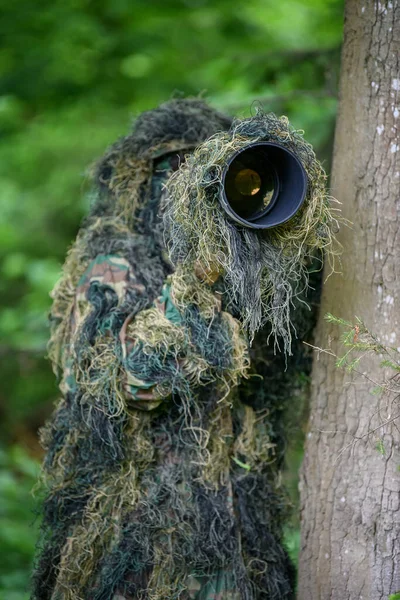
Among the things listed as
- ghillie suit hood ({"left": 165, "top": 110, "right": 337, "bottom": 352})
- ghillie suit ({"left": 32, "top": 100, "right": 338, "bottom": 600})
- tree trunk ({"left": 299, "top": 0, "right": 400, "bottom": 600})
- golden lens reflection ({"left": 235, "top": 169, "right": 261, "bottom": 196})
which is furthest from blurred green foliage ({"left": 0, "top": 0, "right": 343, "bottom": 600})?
ghillie suit hood ({"left": 165, "top": 110, "right": 337, "bottom": 352})

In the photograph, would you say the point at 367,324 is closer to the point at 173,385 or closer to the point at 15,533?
the point at 173,385

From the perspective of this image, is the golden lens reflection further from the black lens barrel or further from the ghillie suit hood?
the ghillie suit hood

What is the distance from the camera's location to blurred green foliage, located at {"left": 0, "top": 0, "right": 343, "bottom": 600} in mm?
4680

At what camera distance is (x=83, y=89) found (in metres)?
5.49

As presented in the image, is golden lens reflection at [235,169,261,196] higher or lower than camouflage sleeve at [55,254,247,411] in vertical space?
higher

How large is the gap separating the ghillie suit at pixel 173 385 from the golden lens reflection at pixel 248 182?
0.18 m

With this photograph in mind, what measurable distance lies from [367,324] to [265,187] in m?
0.71

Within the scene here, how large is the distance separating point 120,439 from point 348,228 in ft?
4.26

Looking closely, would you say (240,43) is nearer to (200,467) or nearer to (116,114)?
(116,114)

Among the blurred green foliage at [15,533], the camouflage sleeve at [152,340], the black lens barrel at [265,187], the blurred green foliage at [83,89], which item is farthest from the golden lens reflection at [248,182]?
the blurred green foliage at [15,533]

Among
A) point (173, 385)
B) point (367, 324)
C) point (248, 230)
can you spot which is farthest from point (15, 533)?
point (248, 230)

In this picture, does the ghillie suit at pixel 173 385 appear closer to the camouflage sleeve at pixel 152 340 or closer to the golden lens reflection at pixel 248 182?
the camouflage sleeve at pixel 152 340

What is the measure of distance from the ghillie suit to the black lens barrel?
5 cm

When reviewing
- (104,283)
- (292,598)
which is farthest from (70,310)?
(292,598)
